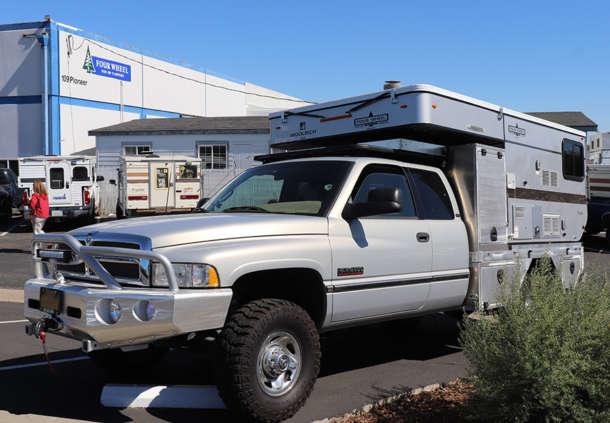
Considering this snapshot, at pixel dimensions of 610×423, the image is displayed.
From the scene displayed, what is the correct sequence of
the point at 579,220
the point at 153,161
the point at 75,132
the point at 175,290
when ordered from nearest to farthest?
the point at 175,290, the point at 579,220, the point at 153,161, the point at 75,132

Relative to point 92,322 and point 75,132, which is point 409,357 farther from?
point 75,132

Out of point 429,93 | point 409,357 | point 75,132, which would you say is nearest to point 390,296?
point 409,357

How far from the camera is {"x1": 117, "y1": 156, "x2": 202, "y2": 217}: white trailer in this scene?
69.3ft

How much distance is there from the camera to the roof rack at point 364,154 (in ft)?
17.8

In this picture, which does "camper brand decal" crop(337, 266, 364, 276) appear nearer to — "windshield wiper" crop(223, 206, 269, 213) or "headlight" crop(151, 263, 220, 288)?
"windshield wiper" crop(223, 206, 269, 213)

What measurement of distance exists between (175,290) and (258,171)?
2.31 m

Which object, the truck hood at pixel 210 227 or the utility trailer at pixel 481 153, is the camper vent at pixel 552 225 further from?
the truck hood at pixel 210 227

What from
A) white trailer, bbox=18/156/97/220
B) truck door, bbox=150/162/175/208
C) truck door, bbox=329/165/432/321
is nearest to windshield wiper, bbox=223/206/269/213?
truck door, bbox=329/165/432/321

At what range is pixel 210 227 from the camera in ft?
13.2

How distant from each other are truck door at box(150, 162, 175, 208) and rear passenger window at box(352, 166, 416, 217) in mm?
16579

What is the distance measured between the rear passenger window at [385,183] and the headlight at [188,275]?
1.67 metres

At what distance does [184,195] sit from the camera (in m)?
21.4

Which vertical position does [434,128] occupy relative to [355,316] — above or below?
above

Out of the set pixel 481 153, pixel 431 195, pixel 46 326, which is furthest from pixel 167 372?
pixel 481 153
